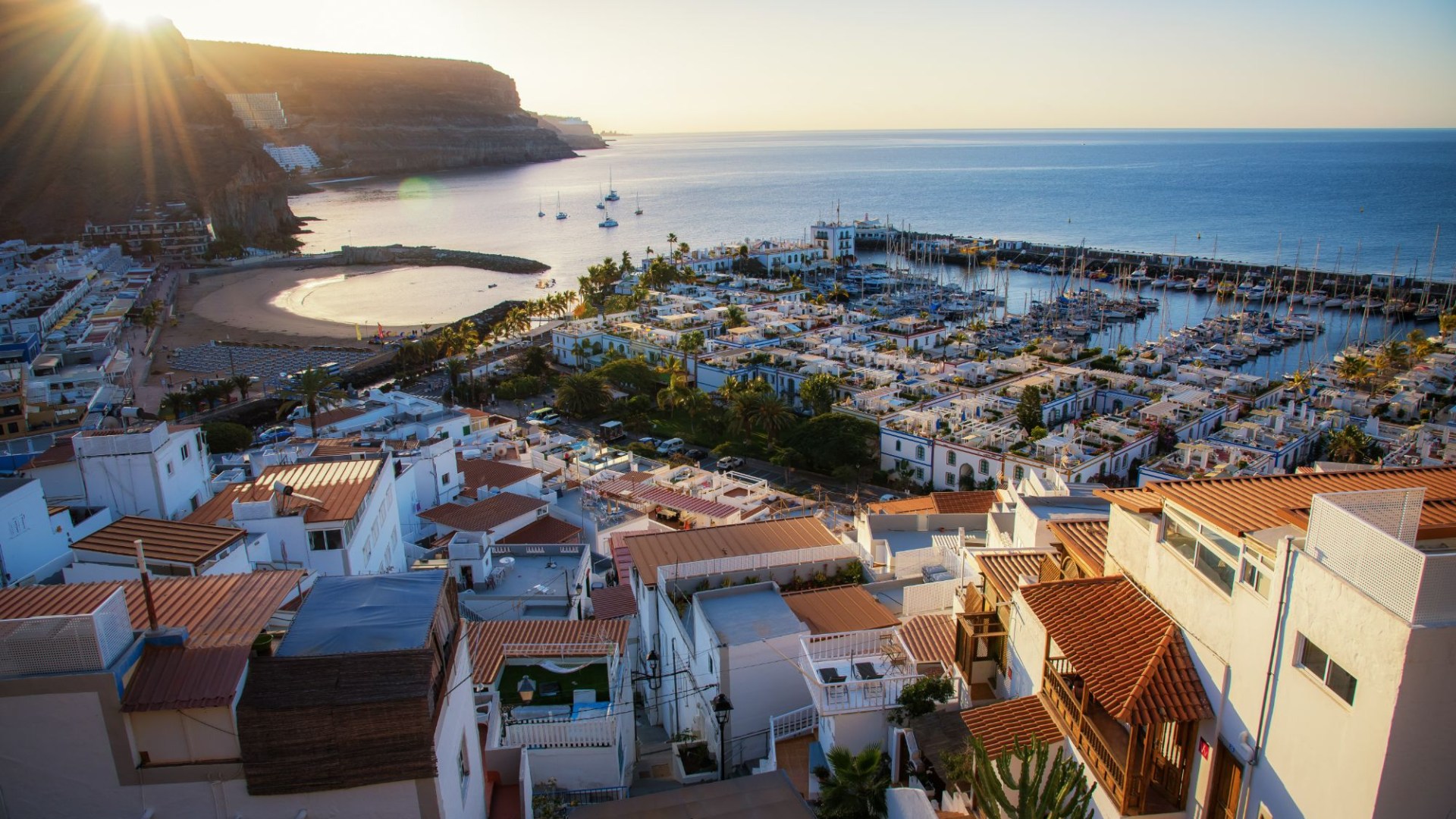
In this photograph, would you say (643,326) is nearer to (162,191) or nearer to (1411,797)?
(1411,797)

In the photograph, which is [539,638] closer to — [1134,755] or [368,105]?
[1134,755]

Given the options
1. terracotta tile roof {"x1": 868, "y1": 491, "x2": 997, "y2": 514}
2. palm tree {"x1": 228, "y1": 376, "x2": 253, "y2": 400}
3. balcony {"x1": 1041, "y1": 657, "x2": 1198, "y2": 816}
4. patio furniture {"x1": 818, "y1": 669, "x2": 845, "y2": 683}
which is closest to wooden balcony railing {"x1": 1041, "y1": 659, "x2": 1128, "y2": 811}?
balcony {"x1": 1041, "y1": 657, "x2": 1198, "y2": 816}

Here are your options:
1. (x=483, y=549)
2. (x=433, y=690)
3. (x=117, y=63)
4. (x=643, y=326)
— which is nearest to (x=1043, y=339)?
(x=643, y=326)

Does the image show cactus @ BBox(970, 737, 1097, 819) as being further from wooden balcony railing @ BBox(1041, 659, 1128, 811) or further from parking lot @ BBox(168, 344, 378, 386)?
parking lot @ BBox(168, 344, 378, 386)

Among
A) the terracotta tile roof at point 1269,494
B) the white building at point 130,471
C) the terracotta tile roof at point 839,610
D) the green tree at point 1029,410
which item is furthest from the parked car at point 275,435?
the terracotta tile roof at point 1269,494

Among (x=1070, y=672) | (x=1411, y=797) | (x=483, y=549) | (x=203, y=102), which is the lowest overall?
(x=483, y=549)

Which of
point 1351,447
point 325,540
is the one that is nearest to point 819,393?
point 1351,447
